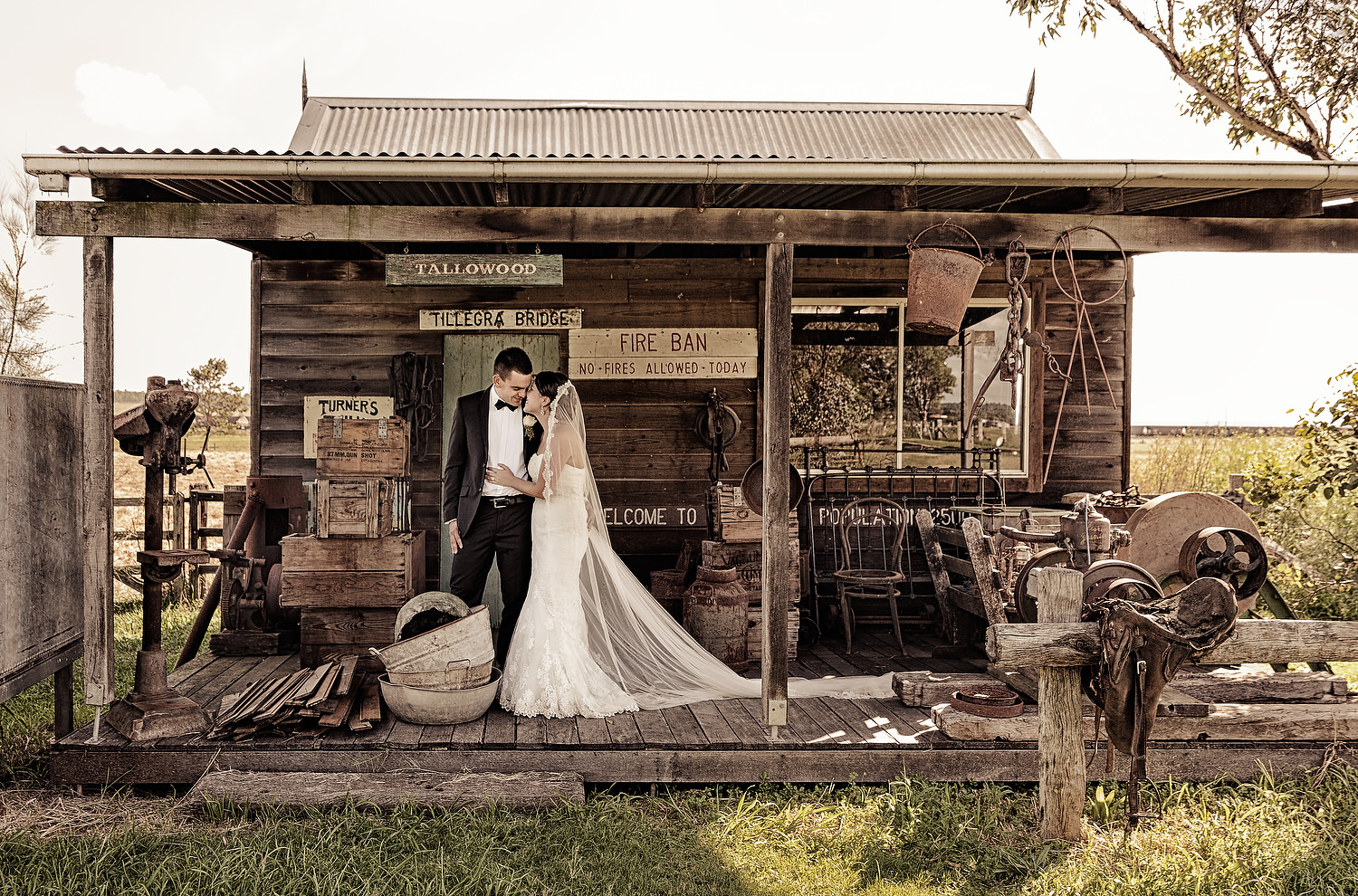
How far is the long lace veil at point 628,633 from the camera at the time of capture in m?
5.71

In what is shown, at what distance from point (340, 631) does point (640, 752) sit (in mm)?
2488

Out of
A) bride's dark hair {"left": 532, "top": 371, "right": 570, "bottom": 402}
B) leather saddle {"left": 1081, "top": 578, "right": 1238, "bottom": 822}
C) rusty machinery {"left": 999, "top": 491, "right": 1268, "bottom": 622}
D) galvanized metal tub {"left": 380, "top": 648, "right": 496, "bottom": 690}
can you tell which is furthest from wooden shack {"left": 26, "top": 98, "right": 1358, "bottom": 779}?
leather saddle {"left": 1081, "top": 578, "right": 1238, "bottom": 822}

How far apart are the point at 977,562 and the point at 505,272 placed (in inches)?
136

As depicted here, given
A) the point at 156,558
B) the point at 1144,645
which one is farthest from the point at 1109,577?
the point at 156,558

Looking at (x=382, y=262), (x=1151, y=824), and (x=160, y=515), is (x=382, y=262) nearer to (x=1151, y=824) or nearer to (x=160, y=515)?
(x=160, y=515)

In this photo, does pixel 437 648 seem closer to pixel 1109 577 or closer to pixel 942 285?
pixel 942 285

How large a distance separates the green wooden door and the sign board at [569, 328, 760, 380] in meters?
0.24

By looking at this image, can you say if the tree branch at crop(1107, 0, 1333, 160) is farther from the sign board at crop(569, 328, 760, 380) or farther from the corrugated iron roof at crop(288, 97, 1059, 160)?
the sign board at crop(569, 328, 760, 380)

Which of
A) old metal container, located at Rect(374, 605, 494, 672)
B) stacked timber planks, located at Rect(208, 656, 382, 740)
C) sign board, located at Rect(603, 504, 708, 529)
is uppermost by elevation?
sign board, located at Rect(603, 504, 708, 529)

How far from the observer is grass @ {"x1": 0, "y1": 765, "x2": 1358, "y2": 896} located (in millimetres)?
3842

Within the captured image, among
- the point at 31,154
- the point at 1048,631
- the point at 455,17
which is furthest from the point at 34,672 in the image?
the point at 455,17

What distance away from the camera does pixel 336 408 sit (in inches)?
309

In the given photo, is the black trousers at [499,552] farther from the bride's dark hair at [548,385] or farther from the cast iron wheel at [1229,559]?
the cast iron wheel at [1229,559]

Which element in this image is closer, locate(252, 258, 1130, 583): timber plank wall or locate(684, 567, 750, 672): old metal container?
locate(684, 567, 750, 672): old metal container
